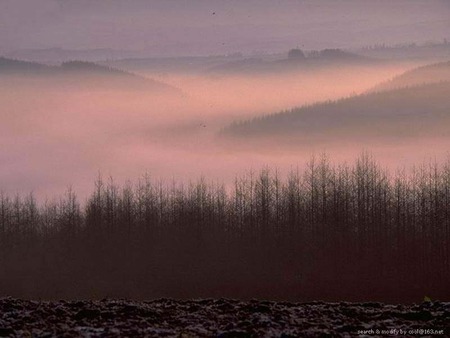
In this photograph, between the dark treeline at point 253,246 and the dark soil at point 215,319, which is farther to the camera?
the dark treeline at point 253,246

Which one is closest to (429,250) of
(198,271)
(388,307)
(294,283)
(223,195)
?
(294,283)

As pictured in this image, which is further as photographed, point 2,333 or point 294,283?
point 294,283

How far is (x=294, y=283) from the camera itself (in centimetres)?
8019

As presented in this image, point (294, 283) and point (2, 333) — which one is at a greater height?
point (2, 333)

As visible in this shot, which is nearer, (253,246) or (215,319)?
(215,319)

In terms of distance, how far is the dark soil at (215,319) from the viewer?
527 inches

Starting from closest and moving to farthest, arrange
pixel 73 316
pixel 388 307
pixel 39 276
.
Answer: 1. pixel 73 316
2. pixel 388 307
3. pixel 39 276

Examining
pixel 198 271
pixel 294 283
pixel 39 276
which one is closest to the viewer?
pixel 294 283

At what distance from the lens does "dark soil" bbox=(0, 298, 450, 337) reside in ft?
43.9

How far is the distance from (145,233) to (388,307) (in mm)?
84318

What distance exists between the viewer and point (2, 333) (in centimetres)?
1341

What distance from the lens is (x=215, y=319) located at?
1485 cm

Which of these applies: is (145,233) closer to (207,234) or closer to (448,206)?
(207,234)

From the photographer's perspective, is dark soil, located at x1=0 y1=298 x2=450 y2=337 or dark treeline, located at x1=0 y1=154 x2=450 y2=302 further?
dark treeline, located at x1=0 y1=154 x2=450 y2=302
